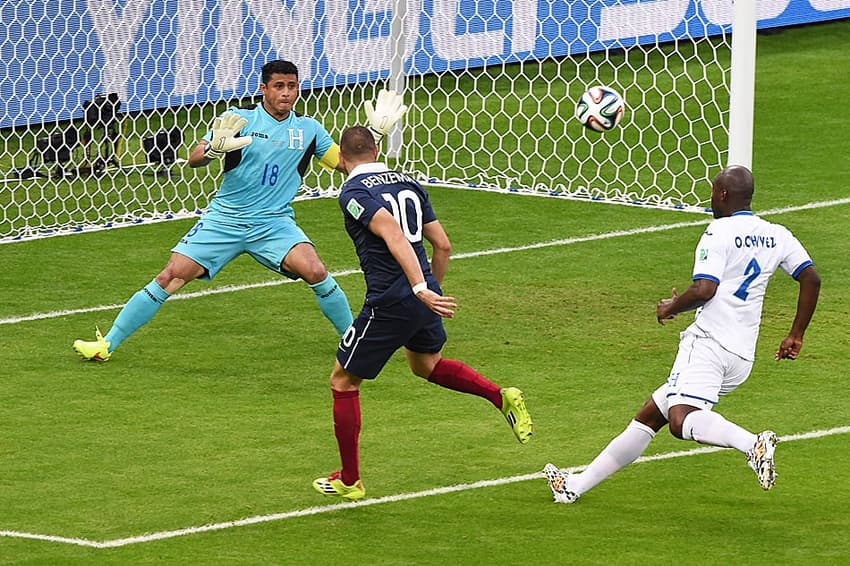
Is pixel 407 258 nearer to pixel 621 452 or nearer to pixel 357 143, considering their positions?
pixel 357 143

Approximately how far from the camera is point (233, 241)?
10891mm

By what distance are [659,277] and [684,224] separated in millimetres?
1862

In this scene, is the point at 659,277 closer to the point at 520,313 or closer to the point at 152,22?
the point at 520,313

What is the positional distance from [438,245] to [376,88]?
972 cm

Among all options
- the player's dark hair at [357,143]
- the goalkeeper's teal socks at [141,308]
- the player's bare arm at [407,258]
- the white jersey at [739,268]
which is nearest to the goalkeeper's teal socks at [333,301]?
the goalkeeper's teal socks at [141,308]

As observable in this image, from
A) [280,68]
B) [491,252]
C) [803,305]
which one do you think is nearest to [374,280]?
[803,305]

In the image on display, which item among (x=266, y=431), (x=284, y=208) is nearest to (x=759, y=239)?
(x=266, y=431)

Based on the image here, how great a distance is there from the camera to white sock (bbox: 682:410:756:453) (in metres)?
7.47

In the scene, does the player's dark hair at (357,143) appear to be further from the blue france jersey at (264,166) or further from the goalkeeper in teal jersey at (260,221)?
the blue france jersey at (264,166)

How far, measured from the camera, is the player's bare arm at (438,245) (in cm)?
835

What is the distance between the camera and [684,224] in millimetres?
14828

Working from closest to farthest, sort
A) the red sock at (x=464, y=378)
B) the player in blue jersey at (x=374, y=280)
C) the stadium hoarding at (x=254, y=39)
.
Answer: the player in blue jersey at (x=374, y=280) → the red sock at (x=464, y=378) → the stadium hoarding at (x=254, y=39)

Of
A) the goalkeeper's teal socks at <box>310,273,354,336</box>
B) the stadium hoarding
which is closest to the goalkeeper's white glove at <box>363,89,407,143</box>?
the goalkeeper's teal socks at <box>310,273,354,336</box>

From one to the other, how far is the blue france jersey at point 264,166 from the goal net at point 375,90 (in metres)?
4.40
